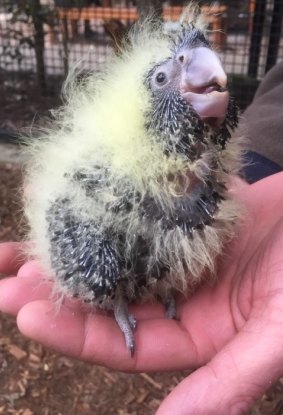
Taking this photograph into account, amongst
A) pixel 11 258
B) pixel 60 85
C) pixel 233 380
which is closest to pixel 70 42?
pixel 60 85

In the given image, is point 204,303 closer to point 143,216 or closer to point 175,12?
point 143,216

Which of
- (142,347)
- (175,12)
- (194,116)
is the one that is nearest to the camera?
(194,116)

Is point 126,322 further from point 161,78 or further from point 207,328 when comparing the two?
point 161,78

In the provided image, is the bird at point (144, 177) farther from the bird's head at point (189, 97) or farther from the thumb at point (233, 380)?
the thumb at point (233, 380)

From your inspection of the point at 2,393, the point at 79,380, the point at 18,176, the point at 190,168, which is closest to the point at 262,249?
the point at 190,168

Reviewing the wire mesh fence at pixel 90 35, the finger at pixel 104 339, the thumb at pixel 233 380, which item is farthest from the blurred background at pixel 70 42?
the thumb at pixel 233 380

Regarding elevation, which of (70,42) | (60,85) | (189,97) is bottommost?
(60,85)
